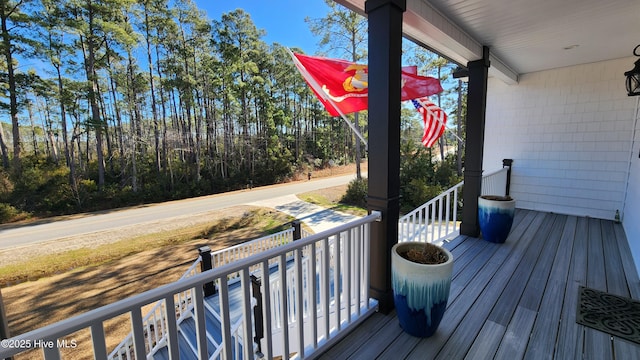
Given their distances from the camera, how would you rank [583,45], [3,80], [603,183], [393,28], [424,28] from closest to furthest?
[393,28] → [424,28] → [583,45] → [603,183] → [3,80]

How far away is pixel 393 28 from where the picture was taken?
5.87 ft

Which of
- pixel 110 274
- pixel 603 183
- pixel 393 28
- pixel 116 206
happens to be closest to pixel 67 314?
pixel 110 274

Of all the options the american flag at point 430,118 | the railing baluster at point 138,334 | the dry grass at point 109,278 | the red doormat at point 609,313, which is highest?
the american flag at point 430,118

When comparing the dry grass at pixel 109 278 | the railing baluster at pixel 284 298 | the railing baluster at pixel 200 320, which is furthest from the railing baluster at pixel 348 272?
the dry grass at pixel 109 278

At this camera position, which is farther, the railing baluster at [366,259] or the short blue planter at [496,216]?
the short blue planter at [496,216]

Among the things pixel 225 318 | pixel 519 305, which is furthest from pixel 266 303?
pixel 519 305

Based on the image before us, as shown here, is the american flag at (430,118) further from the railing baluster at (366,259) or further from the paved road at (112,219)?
the paved road at (112,219)

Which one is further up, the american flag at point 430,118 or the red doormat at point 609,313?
the american flag at point 430,118

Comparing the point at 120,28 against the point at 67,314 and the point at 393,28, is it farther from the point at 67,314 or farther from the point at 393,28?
the point at 393,28

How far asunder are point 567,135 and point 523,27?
2.99m

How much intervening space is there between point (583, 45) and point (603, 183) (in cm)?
237

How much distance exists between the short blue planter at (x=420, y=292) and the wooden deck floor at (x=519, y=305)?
0.13 meters

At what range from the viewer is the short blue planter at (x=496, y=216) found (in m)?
3.17

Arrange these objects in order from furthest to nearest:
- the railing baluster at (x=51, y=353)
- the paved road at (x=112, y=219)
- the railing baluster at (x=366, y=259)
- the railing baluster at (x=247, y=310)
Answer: the paved road at (x=112, y=219)
the railing baluster at (x=366, y=259)
the railing baluster at (x=247, y=310)
the railing baluster at (x=51, y=353)
